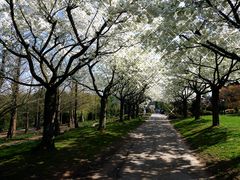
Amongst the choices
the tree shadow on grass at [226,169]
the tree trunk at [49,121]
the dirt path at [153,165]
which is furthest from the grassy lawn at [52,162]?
the tree shadow on grass at [226,169]

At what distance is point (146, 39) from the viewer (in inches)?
654

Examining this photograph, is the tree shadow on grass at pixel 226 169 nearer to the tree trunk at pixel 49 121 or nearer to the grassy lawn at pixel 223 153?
the grassy lawn at pixel 223 153

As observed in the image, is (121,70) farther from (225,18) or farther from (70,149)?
(225,18)

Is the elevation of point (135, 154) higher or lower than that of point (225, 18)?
lower

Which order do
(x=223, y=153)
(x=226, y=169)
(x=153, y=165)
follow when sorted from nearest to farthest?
(x=226, y=169)
(x=153, y=165)
(x=223, y=153)

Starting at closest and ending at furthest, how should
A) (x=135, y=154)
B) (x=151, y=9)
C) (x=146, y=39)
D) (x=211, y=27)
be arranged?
(x=151, y=9), (x=211, y=27), (x=146, y=39), (x=135, y=154)

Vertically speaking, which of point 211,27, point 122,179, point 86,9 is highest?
point 86,9

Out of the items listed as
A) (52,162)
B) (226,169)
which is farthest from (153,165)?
(52,162)

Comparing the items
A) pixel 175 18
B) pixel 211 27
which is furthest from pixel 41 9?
pixel 211 27

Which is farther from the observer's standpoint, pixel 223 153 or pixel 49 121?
pixel 49 121

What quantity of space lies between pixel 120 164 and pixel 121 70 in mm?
19948

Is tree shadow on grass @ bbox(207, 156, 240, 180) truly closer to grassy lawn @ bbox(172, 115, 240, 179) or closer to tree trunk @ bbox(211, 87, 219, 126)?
grassy lawn @ bbox(172, 115, 240, 179)

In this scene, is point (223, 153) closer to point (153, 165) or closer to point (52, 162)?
point (153, 165)

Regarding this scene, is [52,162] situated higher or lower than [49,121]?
lower
